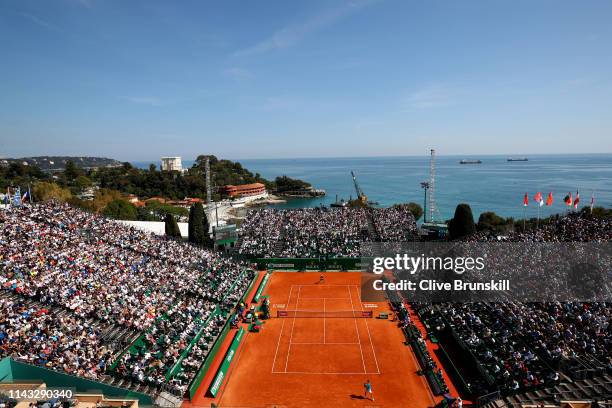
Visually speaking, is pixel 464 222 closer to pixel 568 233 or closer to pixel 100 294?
pixel 568 233

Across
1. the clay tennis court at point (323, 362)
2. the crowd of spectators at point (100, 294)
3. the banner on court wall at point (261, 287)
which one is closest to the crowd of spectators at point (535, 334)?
the clay tennis court at point (323, 362)

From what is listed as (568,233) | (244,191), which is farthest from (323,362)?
(244,191)

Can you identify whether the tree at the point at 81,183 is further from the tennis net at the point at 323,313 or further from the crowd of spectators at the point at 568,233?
the crowd of spectators at the point at 568,233

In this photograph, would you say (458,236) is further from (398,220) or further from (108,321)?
(108,321)

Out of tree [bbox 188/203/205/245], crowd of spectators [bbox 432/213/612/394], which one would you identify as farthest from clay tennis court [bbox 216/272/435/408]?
tree [bbox 188/203/205/245]

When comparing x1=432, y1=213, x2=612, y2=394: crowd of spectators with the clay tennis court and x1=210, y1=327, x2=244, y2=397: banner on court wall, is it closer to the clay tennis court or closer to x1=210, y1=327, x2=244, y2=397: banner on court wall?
the clay tennis court

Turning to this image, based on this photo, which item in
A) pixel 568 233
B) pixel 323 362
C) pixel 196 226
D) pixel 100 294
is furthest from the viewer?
pixel 196 226

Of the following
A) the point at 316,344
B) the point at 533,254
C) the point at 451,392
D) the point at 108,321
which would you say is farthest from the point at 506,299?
the point at 108,321
